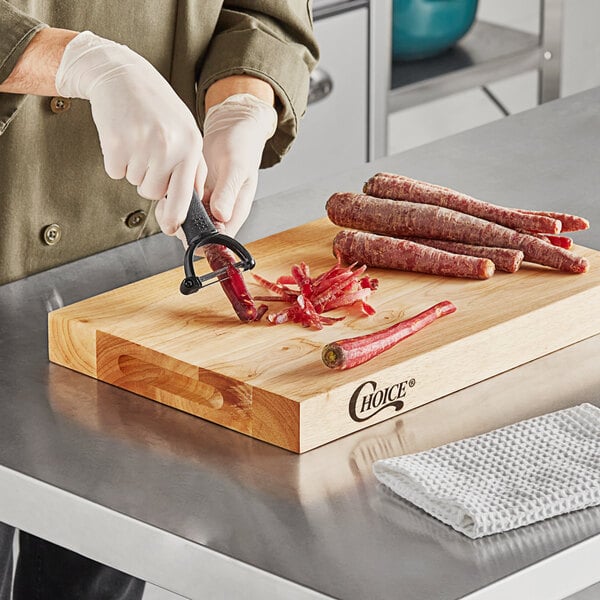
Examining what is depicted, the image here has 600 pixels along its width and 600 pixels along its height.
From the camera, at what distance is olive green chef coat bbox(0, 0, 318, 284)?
1.83 m

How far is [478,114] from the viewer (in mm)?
5109

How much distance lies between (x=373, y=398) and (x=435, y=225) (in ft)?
1.17

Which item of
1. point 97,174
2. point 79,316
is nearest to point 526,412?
point 79,316

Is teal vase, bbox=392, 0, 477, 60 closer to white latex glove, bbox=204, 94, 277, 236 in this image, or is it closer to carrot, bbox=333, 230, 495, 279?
white latex glove, bbox=204, 94, 277, 236

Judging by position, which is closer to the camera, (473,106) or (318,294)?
(318,294)

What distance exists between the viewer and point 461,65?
3727 mm

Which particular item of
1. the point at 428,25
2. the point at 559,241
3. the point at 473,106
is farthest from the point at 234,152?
the point at 473,106

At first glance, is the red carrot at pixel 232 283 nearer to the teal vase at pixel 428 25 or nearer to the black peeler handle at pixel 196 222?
the black peeler handle at pixel 196 222

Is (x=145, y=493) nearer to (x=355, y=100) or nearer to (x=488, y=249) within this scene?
(x=488, y=249)

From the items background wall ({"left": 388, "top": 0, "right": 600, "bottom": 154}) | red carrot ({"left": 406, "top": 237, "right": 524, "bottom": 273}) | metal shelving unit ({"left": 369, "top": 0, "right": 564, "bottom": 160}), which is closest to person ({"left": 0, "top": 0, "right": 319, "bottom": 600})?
red carrot ({"left": 406, "top": 237, "right": 524, "bottom": 273})

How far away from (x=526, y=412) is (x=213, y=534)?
1.27 feet

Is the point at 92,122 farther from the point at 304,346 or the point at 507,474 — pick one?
the point at 507,474

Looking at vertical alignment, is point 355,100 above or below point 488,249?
below

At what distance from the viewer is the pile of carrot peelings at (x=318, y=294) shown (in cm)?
151
